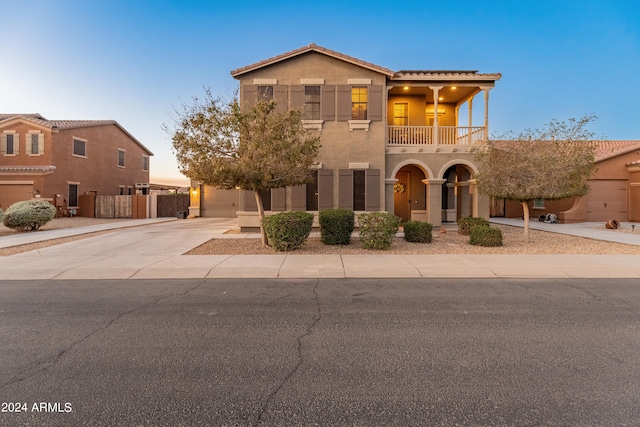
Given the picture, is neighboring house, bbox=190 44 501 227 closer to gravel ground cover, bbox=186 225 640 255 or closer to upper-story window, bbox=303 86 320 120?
upper-story window, bbox=303 86 320 120

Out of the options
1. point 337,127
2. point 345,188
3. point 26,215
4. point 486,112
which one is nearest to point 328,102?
point 337,127

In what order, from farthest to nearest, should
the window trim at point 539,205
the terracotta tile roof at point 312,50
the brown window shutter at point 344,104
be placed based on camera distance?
1. the window trim at point 539,205
2. the brown window shutter at point 344,104
3. the terracotta tile roof at point 312,50

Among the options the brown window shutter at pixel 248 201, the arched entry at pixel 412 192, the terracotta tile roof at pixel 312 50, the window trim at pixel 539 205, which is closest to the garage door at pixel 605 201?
the window trim at pixel 539 205

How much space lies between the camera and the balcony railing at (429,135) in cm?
1523

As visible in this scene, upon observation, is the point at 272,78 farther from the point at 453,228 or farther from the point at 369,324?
the point at 369,324

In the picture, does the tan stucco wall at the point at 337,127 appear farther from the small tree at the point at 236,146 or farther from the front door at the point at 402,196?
the small tree at the point at 236,146

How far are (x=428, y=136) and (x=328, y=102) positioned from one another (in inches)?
211

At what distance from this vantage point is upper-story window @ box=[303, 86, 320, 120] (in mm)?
14562

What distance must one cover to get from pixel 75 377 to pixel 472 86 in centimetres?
1727

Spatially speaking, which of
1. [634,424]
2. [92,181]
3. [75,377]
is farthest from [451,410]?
[92,181]

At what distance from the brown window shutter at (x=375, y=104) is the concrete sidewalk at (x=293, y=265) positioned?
25.6ft

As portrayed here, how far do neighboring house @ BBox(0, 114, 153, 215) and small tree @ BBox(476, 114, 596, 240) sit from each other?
2823 centimetres

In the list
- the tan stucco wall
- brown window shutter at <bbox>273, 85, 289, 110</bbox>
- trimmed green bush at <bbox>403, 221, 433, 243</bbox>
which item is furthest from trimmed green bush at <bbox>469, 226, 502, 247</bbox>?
brown window shutter at <bbox>273, 85, 289, 110</bbox>

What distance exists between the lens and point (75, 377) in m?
3.09
